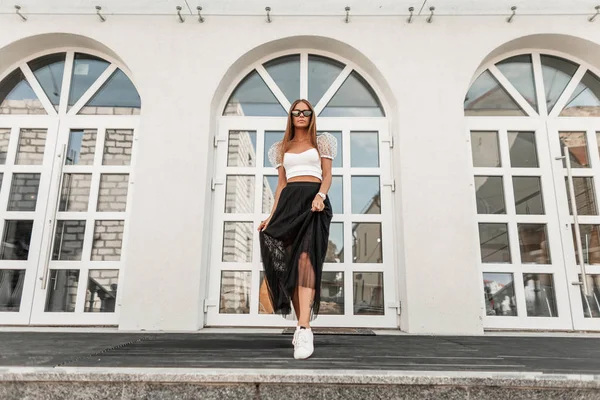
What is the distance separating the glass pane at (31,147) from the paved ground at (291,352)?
1602mm

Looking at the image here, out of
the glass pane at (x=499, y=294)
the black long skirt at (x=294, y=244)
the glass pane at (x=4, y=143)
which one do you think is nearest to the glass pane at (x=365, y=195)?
the glass pane at (x=499, y=294)

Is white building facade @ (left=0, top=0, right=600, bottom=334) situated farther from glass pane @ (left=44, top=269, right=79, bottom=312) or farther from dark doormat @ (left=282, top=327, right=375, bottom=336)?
dark doormat @ (left=282, top=327, right=375, bottom=336)

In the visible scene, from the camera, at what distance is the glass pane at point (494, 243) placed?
11.2ft

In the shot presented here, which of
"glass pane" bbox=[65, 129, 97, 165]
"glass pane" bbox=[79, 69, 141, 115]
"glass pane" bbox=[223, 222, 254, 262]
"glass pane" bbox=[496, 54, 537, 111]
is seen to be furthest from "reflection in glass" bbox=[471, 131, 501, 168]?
"glass pane" bbox=[65, 129, 97, 165]

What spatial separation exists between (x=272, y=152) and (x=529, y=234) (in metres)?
2.53

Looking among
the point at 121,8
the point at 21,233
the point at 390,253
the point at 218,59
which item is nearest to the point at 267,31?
the point at 218,59

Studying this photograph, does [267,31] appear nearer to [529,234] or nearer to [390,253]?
[390,253]

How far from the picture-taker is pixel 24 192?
→ 3.54 meters

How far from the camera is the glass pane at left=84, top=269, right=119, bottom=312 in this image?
132 inches

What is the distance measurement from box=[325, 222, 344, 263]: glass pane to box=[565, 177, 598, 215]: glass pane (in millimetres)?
2092

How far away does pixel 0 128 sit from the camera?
367 centimetres

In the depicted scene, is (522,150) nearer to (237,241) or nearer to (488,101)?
(488,101)

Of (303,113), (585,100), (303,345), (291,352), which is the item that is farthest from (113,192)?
(585,100)

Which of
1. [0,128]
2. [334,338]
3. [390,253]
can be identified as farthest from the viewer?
[0,128]
